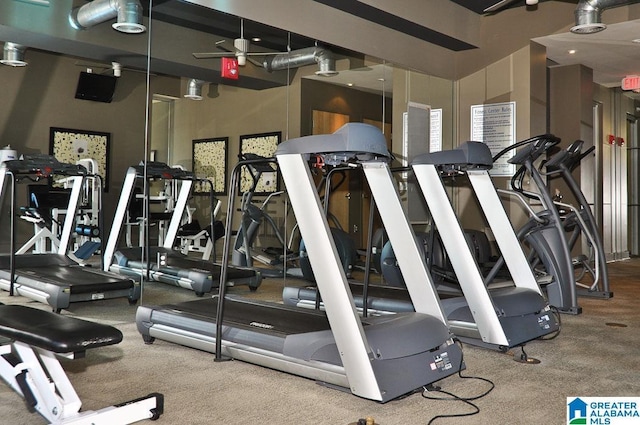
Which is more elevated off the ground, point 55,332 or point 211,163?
point 211,163

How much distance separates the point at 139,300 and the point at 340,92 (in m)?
2.94

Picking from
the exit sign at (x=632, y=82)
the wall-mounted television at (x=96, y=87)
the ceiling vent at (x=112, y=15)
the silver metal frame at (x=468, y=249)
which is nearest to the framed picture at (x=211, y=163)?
the wall-mounted television at (x=96, y=87)

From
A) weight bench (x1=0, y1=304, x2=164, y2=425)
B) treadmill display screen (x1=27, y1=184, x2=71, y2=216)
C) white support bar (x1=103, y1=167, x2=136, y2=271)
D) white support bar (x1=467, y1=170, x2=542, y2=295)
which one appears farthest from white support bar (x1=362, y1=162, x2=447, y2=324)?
Result: treadmill display screen (x1=27, y1=184, x2=71, y2=216)

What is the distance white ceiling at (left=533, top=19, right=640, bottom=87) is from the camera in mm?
7289

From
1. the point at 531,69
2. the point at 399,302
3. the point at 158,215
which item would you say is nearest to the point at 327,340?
the point at 399,302

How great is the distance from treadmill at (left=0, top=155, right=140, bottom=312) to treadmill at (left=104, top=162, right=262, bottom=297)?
0.16 metres

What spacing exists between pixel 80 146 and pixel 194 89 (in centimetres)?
106

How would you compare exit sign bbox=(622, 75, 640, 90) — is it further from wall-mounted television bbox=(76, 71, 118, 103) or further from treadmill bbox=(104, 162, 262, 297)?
wall-mounted television bbox=(76, 71, 118, 103)

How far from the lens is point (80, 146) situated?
455 cm

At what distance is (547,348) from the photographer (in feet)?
13.1

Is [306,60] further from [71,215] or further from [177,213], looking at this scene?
[71,215]

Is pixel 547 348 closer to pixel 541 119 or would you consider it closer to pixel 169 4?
pixel 169 4

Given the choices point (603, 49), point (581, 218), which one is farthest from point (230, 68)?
point (603, 49)

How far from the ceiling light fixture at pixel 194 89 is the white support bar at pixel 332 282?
2285 mm
